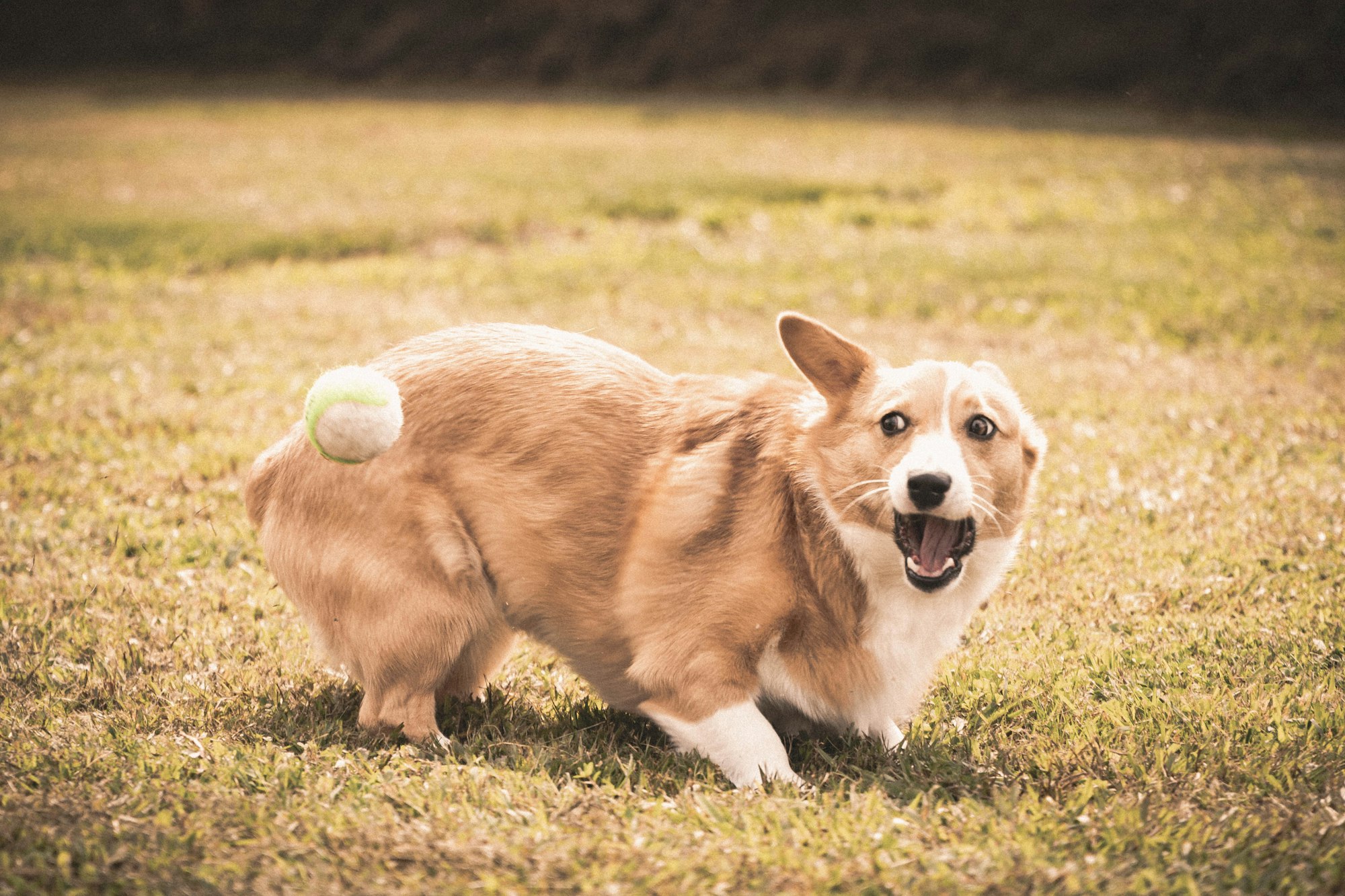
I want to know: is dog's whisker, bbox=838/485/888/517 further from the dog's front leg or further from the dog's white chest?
the dog's front leg

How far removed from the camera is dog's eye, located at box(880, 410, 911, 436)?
3371 millimetres

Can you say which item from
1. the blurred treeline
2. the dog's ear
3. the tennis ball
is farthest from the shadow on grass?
the blurred treeline

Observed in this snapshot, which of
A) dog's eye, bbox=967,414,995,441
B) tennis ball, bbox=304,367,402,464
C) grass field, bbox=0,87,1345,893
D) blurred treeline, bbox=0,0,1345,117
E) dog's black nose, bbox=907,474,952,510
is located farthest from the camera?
blurred treeline, bbox=0,0,1345,117

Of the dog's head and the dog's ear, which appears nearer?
the dog's head

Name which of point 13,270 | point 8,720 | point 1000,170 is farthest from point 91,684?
point 1000,170

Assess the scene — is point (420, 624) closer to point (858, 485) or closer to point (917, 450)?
point (858, 485)

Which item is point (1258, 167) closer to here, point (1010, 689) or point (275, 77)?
point (1010, 689)

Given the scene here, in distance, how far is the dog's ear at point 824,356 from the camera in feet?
11.4

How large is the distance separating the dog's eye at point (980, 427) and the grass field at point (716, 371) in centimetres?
98

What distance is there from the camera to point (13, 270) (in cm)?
1015

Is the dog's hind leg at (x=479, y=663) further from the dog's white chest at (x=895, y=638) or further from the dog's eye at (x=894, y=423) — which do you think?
the dog's eye at (x=894, y=423)

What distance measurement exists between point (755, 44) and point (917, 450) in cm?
2996

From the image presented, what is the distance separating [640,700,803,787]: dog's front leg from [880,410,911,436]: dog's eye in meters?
→ 0.88

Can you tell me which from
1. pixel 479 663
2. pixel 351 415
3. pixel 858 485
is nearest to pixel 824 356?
pixel 858 485
